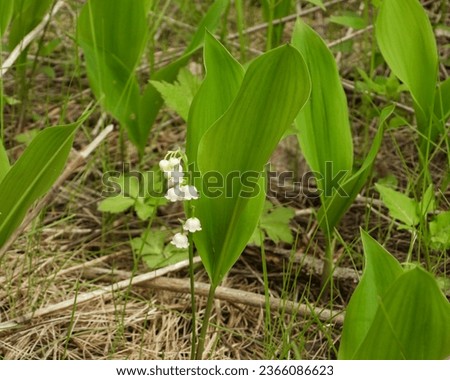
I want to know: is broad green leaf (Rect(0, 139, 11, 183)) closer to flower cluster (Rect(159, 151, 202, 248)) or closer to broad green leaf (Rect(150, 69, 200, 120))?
flower cluster (Rect(159, 151, 202, 248))

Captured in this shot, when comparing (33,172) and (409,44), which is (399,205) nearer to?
(409,44)

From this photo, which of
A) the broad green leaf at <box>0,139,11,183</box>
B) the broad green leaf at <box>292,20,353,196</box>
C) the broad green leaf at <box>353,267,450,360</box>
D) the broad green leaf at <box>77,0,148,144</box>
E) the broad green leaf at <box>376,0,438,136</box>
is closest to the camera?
the broad green leaf at <box>353,267,450,360</box>

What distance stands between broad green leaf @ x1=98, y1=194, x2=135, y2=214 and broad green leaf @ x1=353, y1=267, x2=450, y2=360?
35.9 inches

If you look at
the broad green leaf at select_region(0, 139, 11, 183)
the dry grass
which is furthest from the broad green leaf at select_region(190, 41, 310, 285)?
the broad green leaf at select_region(0, 139, 11, 183)

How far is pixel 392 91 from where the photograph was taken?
6.70ft

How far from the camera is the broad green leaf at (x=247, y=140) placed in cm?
125

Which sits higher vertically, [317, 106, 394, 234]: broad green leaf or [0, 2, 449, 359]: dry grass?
[317, 106, 394, 234]: broad green leaf

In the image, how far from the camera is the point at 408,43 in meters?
1.72

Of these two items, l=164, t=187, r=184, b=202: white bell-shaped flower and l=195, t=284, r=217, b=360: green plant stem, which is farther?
l=195, t=284, r=217, b=360: green plant stem

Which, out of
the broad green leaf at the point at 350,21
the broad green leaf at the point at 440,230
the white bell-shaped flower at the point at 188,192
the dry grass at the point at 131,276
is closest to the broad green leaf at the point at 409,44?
the dry grass at the point at 131,276

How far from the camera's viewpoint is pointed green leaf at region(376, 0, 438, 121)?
1694 millimetres

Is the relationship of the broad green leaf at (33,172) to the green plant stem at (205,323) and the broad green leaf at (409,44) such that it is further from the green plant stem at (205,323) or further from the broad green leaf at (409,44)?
the broad green leaf at (409,44)

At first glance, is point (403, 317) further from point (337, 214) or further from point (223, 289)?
point (223, 289)

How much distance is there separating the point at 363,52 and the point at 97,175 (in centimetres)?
121
